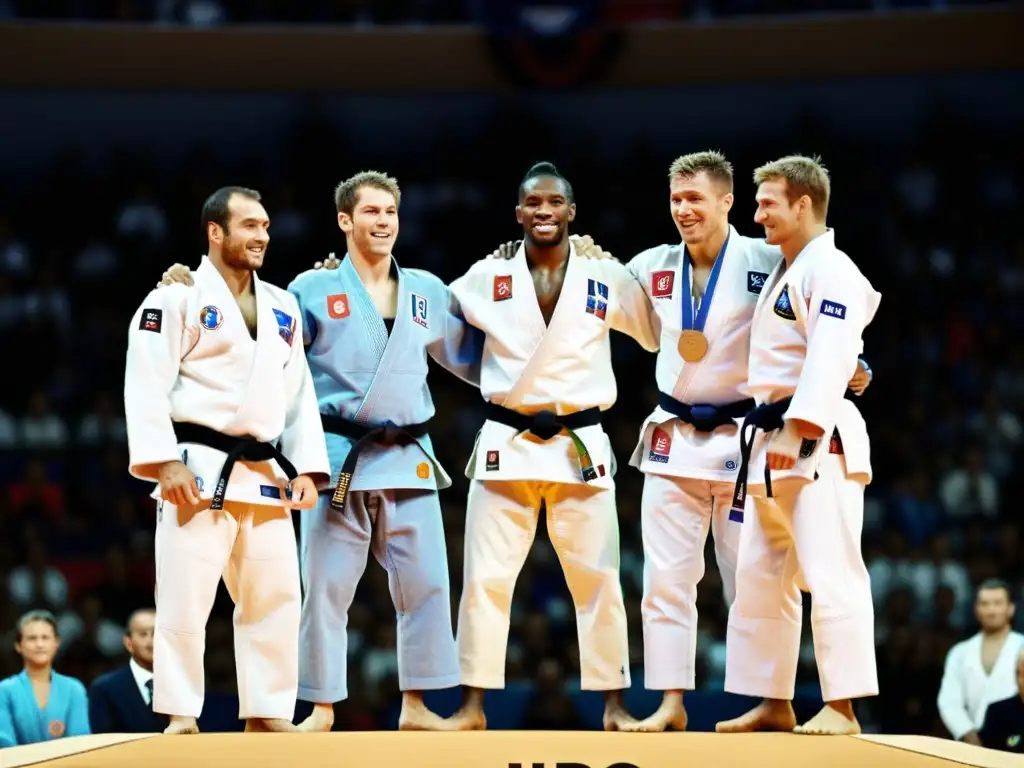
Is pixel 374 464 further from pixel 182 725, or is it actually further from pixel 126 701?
pixel 126 701

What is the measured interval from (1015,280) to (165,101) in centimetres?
740

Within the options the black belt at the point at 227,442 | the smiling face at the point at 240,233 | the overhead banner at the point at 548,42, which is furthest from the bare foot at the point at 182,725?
the overhead banner at the point at 548,42

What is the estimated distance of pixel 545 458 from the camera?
16.4 feet

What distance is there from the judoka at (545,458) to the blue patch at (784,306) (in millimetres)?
734

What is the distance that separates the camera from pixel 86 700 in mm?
6559

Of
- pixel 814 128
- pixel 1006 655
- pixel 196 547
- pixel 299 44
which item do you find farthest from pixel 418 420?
pixel 814 128

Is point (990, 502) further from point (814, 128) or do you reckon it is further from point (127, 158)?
point (127, 158)

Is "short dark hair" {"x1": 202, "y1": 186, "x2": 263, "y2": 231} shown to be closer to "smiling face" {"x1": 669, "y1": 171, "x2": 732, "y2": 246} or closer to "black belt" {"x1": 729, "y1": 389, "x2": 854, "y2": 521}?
"smiling face" {"x1": 669, "y1": 171, "x2": 732, "y2": 246}

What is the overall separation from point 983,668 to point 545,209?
4088mm

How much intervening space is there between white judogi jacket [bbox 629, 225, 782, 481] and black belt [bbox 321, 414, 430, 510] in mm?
858

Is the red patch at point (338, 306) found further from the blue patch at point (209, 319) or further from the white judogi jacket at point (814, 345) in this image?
the white judogi jacket at point (814, 345)

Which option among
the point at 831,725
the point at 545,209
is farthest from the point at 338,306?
the point at 831,725

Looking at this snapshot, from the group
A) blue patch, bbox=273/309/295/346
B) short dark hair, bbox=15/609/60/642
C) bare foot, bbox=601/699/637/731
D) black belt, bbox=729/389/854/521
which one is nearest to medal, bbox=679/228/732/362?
black belt, bbox=729/389/854/521

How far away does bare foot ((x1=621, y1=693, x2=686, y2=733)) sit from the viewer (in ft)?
15.6
